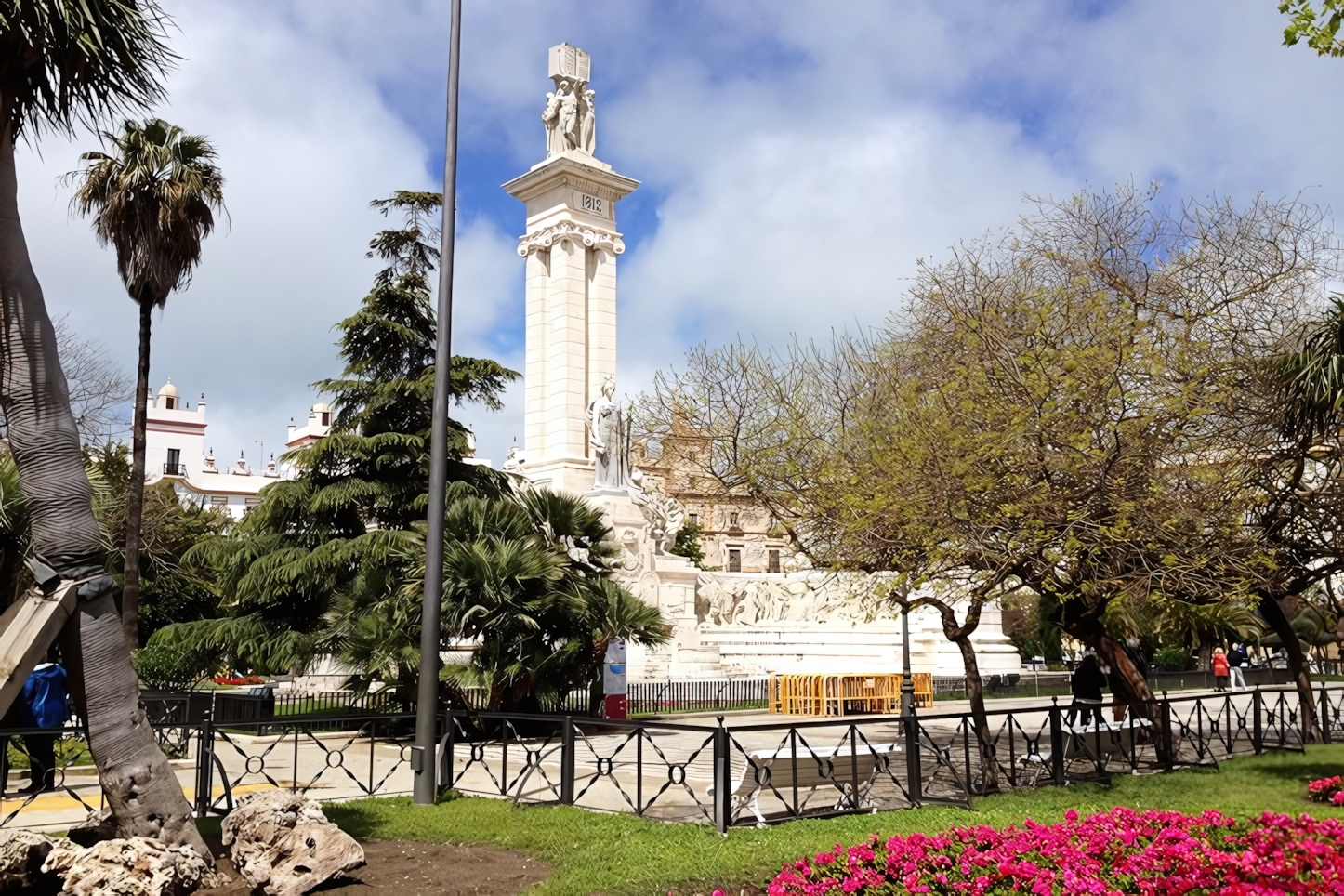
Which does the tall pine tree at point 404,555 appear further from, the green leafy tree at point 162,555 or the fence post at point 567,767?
the green leafy tree at point 162,555

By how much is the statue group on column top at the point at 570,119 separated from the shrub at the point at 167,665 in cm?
2260

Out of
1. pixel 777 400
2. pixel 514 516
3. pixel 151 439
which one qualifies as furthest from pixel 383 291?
pixel 151 439

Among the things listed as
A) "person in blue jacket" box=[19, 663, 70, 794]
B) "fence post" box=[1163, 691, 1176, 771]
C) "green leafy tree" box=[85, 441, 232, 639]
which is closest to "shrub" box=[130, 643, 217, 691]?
"green leafy tree" box=[85, 441, 232, 639]

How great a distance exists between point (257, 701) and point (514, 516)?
5361 millimetres

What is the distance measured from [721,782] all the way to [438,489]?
4046mm

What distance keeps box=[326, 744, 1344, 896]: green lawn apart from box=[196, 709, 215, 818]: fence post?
1168 millimetres

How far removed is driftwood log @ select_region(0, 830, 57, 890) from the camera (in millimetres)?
6977

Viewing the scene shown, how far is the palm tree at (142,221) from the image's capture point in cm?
1875

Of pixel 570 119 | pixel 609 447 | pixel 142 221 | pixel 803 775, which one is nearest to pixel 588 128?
pixel 570 119

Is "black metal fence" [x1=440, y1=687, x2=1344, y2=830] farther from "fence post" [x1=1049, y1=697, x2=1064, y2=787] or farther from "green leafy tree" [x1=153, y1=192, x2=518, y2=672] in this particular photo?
"green leafy tree" [x1=153, y1=192, x2=518, y2=672]

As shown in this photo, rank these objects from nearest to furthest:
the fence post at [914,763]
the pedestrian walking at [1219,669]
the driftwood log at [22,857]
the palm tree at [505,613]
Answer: the driftwood log at [22,857] → the fence post at [914,763] → the palm tree at [505,613] → the pedestrian walking at [1219,669]

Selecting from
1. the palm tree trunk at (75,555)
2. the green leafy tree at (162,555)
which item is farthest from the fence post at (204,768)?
the green leafy tree at (162,555)

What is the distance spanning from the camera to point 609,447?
32.6 m

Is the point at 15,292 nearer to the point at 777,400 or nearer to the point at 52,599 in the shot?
the point at 52,599
